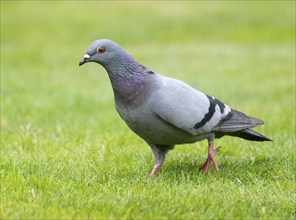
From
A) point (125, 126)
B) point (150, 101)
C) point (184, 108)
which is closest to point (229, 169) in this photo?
point (184, 108)

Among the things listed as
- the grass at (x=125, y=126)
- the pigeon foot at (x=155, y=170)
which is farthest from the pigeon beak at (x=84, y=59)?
the pigeon foot at (x=155, y=170)

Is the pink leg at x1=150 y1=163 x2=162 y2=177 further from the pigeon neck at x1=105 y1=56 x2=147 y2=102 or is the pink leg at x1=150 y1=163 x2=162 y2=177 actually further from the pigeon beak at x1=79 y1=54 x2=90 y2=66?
the pigeon beak at x1=79 y1=54 x2=90 y2=66

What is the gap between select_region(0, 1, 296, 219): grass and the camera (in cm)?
383

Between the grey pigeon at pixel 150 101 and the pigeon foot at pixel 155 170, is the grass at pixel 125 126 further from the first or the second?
the grey pigeon at pixel 150 101

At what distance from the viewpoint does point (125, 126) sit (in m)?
7.42

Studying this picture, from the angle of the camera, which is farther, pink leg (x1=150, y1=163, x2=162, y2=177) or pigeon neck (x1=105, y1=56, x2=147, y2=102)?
pink leg (x1=150, y1=163, x2=162, y2=177)

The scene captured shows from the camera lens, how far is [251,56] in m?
14.3

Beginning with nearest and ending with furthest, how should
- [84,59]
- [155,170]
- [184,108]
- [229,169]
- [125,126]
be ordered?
[84,59] < [184,108] < [155,170] < [229,169] < [125,126]

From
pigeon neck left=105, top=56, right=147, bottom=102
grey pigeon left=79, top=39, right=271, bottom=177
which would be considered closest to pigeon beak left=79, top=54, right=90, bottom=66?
grey pigeon left=79, top=39, right=271, bottom=177

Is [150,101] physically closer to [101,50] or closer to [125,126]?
[101,50]

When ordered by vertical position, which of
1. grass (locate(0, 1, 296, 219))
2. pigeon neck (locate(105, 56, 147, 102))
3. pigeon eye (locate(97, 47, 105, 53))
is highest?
pigeon eye (locate(97, 47, 105, 53))

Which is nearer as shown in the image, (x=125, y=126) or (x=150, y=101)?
(x=150, y=101)

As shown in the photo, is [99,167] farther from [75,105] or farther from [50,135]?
[75,105]

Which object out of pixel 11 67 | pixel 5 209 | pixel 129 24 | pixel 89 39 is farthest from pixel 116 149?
pixel 129 24
